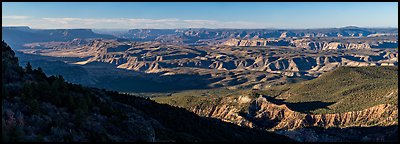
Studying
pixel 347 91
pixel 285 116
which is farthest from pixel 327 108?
pixel 347 91

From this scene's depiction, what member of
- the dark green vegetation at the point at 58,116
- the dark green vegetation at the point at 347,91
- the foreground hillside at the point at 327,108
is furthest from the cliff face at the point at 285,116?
the dark green vegetation at the point at 58,116

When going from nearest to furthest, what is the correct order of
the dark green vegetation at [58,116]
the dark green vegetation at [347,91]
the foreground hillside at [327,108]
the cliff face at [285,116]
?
the dark green vegetation at [58,116] < the foreground hillside at [327,108] < the cliff face at [285,116] < the dark green vegetation at [347,91]

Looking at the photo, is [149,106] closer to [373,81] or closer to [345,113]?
[345,113]

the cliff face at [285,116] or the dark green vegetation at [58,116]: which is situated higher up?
the dark green vegetation at [58,116]

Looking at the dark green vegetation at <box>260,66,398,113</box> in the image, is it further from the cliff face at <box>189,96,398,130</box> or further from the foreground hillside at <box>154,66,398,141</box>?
the cliff face at <box>189,96,398,130</box>

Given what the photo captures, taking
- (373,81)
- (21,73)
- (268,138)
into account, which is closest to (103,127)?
(21,73)

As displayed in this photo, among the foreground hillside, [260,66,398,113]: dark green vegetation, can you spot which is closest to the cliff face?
the foreground hillside

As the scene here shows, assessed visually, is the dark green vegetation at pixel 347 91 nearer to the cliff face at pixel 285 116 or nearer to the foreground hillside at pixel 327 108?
the foreground hillside at pixel 327 108
